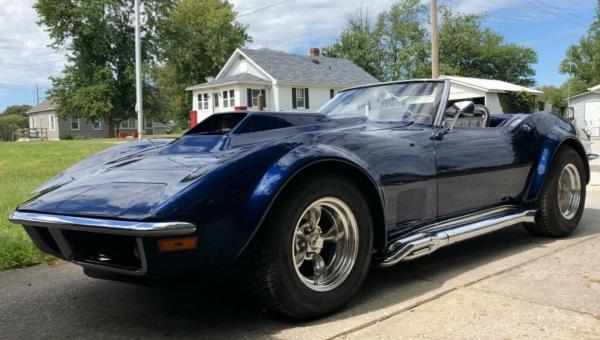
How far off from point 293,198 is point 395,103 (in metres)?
1.75

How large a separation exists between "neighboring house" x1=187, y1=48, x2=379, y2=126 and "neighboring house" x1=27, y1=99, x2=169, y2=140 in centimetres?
1755

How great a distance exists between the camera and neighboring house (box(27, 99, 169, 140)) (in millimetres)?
57625

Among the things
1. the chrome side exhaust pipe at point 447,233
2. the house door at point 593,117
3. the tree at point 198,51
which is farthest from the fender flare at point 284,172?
the tree at point 198,51

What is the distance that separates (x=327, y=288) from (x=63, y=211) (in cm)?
141

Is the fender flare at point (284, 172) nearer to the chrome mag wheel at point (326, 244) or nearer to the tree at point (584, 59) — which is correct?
the chrome mag wheel at point (326, 244)

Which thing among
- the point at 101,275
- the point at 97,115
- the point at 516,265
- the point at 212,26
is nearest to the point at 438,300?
the point at 516,265

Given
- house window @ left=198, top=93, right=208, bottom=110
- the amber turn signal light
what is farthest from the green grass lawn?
house window @ left=198, top=93, right=208, bottom=110

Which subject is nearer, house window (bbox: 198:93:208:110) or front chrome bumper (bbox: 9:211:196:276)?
front chrome bumper (bbox: 9:211:196:276)

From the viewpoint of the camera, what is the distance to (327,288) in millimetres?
2910

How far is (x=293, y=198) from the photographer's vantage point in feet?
8.98

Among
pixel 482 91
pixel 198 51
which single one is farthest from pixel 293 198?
pixel 198 51

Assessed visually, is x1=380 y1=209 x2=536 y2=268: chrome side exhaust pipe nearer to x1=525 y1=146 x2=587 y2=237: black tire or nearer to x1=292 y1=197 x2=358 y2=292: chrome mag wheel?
x1=525 y1=146 x2=587 y2=237: black tire

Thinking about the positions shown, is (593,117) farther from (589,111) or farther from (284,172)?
(284,172)

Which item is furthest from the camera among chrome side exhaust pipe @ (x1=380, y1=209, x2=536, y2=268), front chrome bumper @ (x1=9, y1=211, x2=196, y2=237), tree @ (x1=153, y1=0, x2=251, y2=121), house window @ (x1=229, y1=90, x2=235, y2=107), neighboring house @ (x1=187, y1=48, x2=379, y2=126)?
tree @ (x1=153, y1=0, x2=251, y2=121)
